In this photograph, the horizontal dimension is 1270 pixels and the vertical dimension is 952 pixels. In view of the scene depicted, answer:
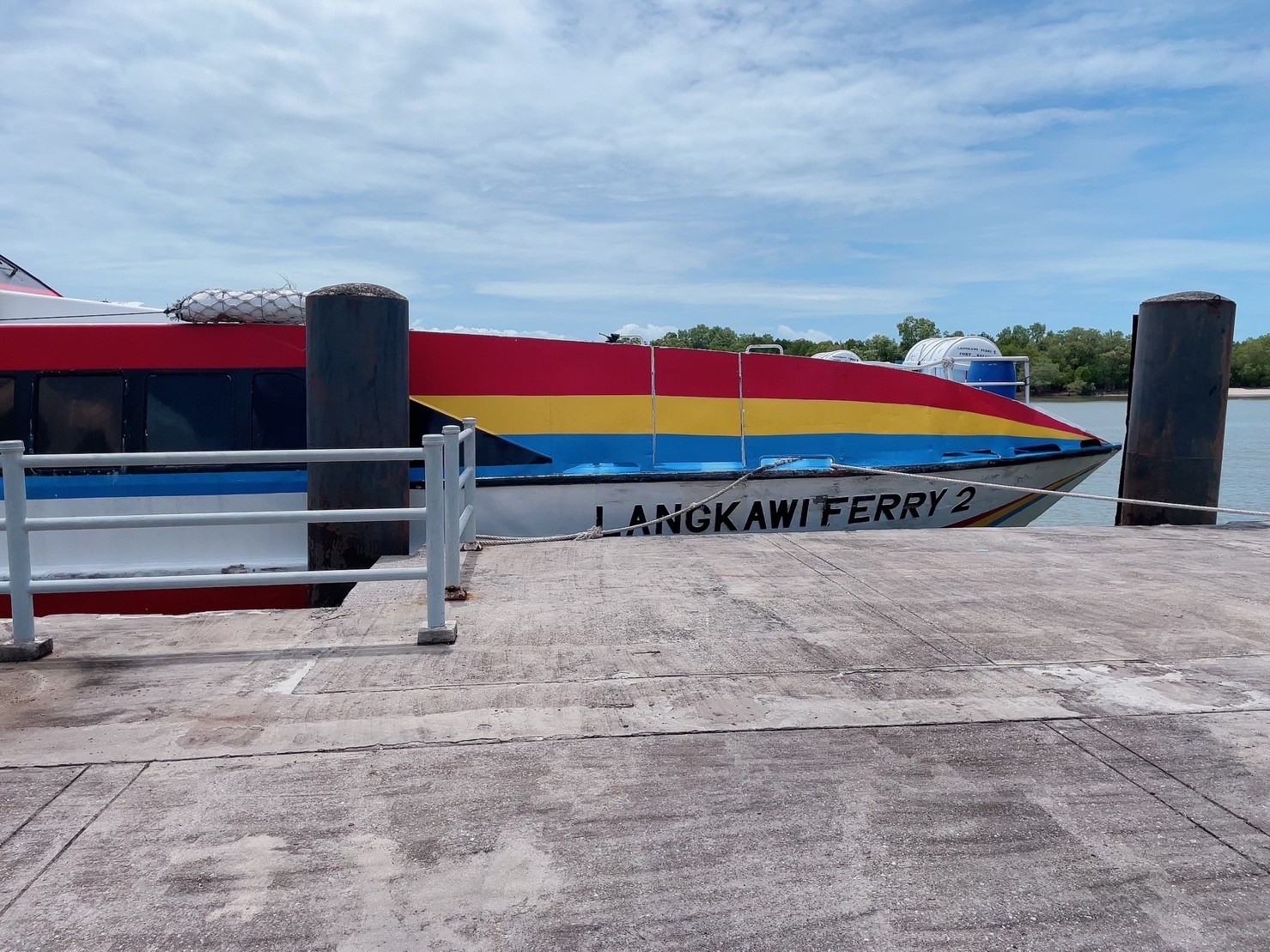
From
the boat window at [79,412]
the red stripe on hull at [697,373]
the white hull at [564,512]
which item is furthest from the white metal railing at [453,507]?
the boat window at [79,412]

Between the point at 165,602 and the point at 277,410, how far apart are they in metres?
1.83

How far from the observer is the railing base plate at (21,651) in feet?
13.2

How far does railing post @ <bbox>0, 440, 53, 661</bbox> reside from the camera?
389 cm

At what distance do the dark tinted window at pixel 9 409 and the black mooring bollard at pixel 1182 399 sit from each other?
9.49 meters

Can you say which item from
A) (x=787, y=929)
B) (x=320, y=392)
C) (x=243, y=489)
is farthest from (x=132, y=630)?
(x=787, y=929)

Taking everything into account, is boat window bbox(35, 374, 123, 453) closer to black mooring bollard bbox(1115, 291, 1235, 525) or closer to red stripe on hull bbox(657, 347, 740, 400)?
red stripe on hull bbox(657, 347, 740, 400)

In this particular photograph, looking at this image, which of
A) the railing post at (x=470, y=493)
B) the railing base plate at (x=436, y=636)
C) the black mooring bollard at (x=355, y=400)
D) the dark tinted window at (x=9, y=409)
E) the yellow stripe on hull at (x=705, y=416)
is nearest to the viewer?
the railing base plate at (x=436, y=636)

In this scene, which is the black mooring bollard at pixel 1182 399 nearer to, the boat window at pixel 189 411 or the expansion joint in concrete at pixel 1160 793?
the expansion joint in concrete at pixel 1160 793

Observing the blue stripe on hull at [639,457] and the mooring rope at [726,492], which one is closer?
the mooring rope at [726,492]

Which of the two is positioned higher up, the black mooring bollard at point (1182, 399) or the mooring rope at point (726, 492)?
the black mooring bollard at point (1182, 399)

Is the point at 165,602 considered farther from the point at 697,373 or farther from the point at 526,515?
the point at 697,373

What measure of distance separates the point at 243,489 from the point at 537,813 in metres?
5.61

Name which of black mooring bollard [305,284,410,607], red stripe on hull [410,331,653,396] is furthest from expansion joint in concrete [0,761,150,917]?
red stripe on hull [410,331,653,396]

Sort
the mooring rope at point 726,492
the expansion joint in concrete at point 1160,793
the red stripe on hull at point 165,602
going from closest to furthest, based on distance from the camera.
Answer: the expansion joint in concrete at point 1160,793, the mooring rope at point 726,492, the red stripe on hull at point 165,602
